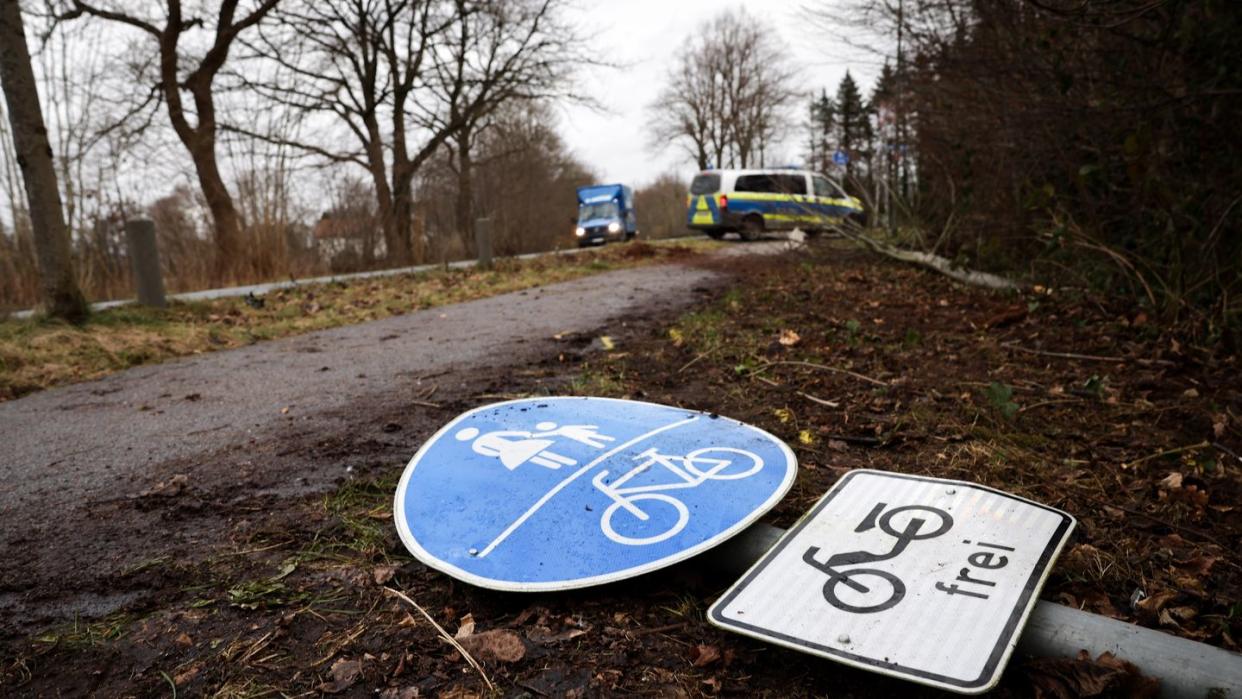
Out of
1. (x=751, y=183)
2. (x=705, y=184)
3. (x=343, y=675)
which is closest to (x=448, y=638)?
(x=343, y=675)

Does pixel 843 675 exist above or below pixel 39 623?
below

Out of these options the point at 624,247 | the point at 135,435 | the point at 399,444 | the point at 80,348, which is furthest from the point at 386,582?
the point at 624,247

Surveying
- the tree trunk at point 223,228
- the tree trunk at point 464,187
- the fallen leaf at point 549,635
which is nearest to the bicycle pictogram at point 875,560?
the fallen leaf at point 549,635

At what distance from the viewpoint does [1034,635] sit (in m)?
1.46

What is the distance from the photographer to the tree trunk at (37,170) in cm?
554

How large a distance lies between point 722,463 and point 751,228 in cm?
1784

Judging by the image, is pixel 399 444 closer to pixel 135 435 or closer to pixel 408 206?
pixel 135 435

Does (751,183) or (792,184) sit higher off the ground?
(751,183)

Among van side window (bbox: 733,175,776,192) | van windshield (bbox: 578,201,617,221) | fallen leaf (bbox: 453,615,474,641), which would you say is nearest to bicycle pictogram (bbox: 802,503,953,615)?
fallen leaf (bbox: 453,615,474,641)

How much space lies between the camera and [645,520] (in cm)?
190

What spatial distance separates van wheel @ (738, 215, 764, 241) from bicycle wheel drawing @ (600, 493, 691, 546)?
1751 cm

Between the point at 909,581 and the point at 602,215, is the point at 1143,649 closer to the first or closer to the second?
the point at 909,581

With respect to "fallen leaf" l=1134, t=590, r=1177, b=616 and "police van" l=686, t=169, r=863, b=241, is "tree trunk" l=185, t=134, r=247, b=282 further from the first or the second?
"police van" l=686, t=169, r=863, b=241

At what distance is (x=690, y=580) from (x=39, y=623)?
1576 mm
